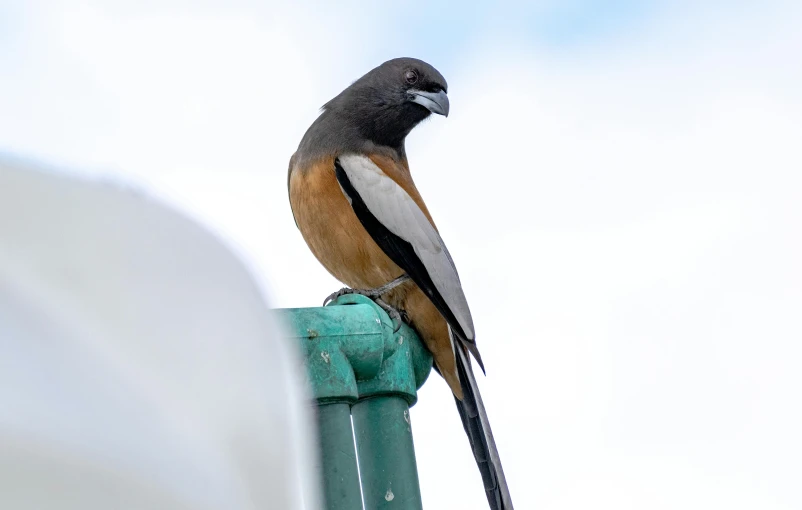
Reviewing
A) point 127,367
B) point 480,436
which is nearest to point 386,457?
point 127,367

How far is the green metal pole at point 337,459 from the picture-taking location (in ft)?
4.85

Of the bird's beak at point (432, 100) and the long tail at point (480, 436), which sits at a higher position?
the bird's beak at point (432, 100)

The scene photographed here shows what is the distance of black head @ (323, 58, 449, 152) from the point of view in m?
4.86

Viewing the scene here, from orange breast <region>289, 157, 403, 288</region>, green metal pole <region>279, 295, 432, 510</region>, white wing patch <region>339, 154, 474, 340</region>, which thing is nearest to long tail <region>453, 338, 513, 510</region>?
white wing patch <region>339, 154, 474, 340</region>

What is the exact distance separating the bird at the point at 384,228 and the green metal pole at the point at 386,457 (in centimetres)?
175

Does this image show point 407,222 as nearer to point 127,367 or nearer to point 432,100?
point 432,100

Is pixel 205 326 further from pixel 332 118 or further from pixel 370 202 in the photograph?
pixel 332 118

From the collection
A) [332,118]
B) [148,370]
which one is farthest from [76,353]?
[332,118]

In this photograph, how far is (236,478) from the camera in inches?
17.7

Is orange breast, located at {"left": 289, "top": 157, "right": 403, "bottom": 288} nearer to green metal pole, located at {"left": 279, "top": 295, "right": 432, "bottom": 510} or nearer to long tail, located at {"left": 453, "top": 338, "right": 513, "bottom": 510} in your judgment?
long tail, located at {"left": 453, "top": 338, "right": 513, "bottom": 510}

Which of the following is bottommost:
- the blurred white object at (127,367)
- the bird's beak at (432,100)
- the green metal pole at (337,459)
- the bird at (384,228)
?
the blurred white object at (127,367)

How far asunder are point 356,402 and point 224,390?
1317 millimetres

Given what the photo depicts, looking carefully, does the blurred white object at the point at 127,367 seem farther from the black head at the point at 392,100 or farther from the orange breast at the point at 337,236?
the black head at the point at 392,100

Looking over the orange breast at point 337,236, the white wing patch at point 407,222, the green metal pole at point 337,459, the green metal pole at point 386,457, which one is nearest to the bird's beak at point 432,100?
the white wing patch at point 407,222
